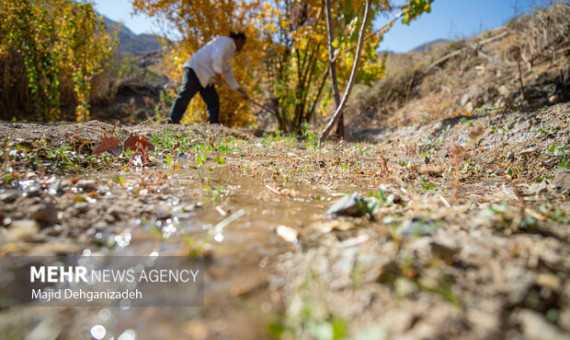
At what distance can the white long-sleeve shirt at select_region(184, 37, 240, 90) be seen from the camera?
16.3 feet

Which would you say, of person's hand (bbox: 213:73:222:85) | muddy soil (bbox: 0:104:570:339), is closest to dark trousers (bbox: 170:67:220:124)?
person's hand (bbox: 213:73:222:85)

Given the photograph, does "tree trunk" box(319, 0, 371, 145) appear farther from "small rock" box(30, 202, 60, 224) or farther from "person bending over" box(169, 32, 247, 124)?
"small rock" box(30, 202, 60, 224)

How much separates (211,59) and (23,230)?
15.6 ft

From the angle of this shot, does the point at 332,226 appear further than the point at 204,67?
No

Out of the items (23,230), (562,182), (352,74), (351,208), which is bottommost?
(23,230)

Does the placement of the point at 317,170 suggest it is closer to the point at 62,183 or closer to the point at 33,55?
the point at 62,183

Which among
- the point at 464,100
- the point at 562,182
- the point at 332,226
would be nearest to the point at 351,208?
the point at 332,226

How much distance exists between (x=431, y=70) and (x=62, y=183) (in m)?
10.4

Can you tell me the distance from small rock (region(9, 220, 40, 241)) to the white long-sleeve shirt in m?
4.50

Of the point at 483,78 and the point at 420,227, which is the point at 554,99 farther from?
the point at 420,227

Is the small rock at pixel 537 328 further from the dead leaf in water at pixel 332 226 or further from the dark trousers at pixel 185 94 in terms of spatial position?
the dark trousers at pixel 185 94

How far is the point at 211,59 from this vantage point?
5.10 meters

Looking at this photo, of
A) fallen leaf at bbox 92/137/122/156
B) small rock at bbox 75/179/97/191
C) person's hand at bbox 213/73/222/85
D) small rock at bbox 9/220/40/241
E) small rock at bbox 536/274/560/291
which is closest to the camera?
small rock at bbox 536/274/560/291

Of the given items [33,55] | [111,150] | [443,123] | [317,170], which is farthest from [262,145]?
[33,55]
